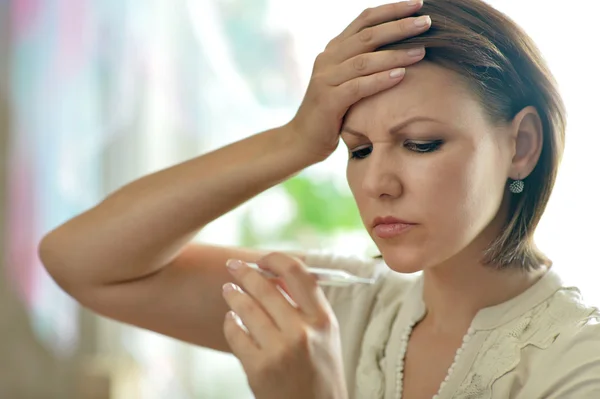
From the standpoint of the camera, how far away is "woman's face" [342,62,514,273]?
0.91 meters

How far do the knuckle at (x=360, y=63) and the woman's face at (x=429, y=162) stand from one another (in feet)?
0.13

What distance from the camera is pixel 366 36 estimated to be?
943 millimetres

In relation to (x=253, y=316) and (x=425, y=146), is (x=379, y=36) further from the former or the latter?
(x=253, y=316)

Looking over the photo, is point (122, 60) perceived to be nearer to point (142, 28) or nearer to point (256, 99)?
point (142, 28)

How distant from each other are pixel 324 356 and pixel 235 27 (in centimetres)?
127

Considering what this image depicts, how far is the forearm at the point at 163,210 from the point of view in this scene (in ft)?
3.62

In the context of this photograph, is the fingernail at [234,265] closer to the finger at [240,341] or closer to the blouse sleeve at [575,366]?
the finger at [240,341]

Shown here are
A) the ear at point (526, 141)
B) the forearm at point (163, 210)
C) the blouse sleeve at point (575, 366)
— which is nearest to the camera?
the blouse sleeve at point (575, 366)

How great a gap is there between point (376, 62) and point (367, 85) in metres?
0.03

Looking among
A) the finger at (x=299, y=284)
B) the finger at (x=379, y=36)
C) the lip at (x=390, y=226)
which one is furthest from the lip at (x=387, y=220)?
the finger at (x=379, y=36)

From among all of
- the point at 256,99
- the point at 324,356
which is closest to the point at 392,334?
the point at 324,356

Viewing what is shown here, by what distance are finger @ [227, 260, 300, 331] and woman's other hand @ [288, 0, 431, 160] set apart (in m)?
0.21

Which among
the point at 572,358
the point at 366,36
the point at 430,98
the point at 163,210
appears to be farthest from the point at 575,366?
the point at 163,210

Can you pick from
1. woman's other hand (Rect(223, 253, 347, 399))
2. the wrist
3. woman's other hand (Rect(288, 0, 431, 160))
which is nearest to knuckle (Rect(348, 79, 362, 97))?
woman's other hand (Rect(288, 0, 431, 160))
